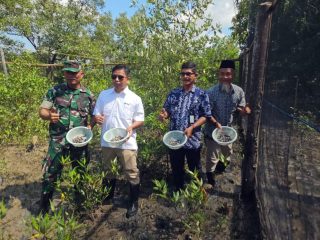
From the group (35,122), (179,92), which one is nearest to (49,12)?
(35,122)

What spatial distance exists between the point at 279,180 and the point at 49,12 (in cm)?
2240

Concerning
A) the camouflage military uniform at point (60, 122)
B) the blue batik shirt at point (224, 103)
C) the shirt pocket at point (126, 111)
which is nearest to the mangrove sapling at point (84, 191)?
the camouflage military uniform at point (60, 122)

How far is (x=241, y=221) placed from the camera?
A: 3.40 meters

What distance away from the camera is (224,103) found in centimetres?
399

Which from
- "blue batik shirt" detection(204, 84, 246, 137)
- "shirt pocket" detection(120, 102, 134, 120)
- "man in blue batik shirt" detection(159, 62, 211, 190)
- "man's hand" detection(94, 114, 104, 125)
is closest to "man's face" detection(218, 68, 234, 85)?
"blue batik shirt" detection(204, 84, 246, 137)

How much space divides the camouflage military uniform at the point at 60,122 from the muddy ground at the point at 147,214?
1.85 feet

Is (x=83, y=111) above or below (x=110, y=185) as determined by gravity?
above

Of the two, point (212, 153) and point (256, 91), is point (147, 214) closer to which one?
point (212, 153)

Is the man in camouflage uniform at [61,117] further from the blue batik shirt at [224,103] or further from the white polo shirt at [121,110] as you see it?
the blue batik shirt at [224,103]

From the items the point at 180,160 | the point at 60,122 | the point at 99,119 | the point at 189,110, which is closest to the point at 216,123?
the point at 189,110

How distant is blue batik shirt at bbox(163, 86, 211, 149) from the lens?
139 inches

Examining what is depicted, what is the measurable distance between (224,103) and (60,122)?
202 centimetres

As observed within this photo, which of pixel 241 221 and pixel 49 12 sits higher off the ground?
pixel 49 12

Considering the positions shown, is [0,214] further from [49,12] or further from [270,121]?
[49,12]
